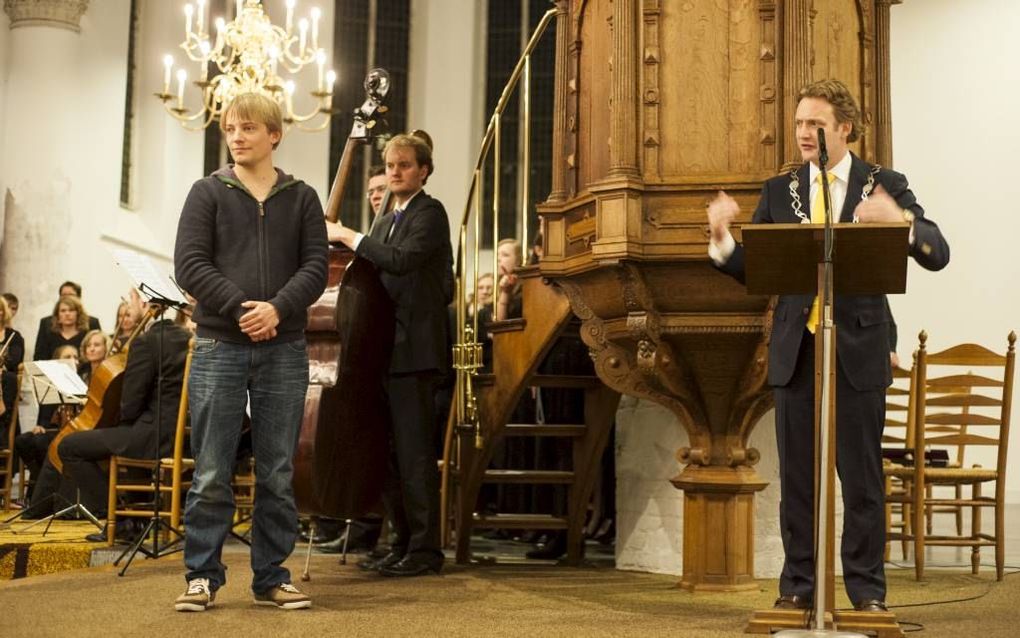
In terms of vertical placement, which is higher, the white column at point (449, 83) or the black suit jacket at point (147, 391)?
the white column at point (449, 83)

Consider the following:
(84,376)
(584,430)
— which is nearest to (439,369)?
(584,430)

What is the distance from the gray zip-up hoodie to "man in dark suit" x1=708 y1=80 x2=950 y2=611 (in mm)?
1420

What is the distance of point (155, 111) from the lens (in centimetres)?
1582

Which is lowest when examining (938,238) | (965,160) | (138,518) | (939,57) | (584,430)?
(138,518)

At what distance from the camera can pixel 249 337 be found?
4.47 meters

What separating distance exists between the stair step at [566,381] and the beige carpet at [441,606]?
35.7 inches

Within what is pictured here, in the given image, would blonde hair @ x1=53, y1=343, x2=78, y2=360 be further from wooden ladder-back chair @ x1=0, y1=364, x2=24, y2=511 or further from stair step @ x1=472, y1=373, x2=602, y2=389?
stair step @ x1=472, y1=373, x2=602, y2=389

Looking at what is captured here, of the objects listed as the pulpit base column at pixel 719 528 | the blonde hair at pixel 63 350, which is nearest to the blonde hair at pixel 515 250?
the pulpit base column at pixel 719 528

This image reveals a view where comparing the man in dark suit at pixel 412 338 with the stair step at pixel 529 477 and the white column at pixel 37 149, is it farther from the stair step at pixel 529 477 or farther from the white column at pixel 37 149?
the white column at pixel 37 149

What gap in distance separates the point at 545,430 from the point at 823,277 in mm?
2960

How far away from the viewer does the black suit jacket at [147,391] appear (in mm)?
6887

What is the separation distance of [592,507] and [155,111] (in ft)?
32.5

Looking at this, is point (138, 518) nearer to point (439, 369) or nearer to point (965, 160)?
point (439, 369)

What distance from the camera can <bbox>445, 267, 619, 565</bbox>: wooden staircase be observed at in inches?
237
